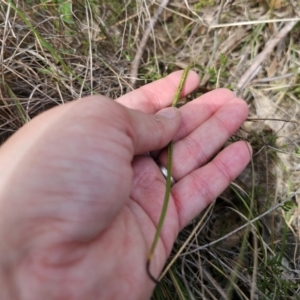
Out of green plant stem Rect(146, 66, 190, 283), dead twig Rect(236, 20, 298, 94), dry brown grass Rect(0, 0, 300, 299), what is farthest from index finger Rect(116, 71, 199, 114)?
dead twig Rect(236, 20, 298, 94)

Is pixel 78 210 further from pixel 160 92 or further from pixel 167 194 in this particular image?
pixel 160 92

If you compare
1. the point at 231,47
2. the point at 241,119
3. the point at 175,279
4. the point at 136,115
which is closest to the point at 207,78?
the point at 231,47

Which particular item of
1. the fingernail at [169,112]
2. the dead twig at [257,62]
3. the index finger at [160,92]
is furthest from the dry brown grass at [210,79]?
the fingernail at [169,112]

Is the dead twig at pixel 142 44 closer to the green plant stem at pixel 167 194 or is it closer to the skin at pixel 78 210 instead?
the green plant stem at pixel 167 194

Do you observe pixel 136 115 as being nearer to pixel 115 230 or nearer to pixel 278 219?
pixel 115 230

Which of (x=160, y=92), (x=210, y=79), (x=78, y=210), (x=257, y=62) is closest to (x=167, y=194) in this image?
(x=78, y=210)

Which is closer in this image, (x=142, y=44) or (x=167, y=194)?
(x=167, y=194)

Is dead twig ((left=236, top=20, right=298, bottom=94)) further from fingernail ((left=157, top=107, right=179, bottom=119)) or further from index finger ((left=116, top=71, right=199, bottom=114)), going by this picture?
fingernail ((left=157, top=107, right=179, bottom=119))
